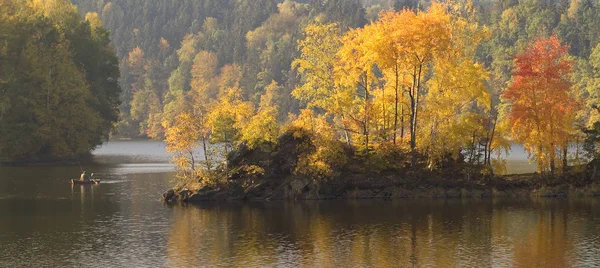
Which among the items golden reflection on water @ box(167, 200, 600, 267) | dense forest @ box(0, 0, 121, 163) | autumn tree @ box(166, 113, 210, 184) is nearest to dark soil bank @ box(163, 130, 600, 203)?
autumn tree @ box(166, 113, 210, 184)

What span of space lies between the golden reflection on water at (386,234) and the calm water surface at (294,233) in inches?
3.1

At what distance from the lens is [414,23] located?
8512 centimetres

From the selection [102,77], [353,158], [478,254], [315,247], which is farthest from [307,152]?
[102,77]

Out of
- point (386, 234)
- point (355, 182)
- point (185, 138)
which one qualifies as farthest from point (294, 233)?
point (185, 138)

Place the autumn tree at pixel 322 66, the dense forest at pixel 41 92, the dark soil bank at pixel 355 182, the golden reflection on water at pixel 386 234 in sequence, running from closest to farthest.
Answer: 1. the golden reflection on water at pixel 386 234
2. the dark soil bank at pixel 355 182
3. the autumn tree at pixel 322 66
4. the dense forest at pixel 41 92

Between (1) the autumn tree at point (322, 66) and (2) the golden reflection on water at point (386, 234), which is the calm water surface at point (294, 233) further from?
(1) the autumn tree at point (322, 66)

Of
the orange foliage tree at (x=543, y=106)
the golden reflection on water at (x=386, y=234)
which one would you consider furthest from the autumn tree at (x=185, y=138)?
the orange foliage tree at (x=543, y=106)

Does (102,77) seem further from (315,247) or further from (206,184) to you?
(315,247)

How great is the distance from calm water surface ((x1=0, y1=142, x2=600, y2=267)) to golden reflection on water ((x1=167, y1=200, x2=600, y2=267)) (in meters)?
0.08

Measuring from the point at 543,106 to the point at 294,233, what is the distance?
34346 mm

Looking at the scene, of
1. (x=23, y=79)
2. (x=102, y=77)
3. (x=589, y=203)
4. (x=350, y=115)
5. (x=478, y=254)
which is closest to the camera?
(x=478, y=254)

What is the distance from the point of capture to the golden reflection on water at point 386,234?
54.1 metres

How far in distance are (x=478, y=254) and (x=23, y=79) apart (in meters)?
96.5

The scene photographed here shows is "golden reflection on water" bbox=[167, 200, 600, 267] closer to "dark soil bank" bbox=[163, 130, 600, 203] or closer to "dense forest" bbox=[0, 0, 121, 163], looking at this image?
"dark soil bank" bbox=[163, 130, 600, 203]
